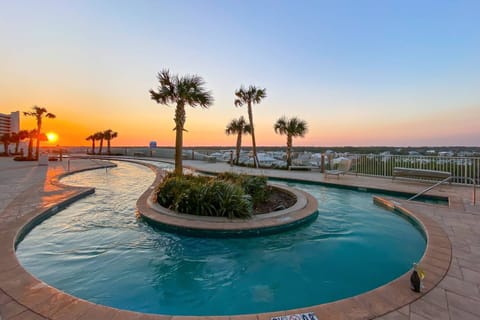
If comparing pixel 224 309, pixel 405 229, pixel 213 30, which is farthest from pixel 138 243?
pixel 213 30

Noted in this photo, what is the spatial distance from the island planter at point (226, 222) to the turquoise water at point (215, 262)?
0.13 metres

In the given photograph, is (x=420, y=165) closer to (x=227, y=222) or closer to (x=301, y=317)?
(x=227, y=222)

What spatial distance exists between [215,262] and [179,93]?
614cm

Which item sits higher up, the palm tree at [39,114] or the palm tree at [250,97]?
the palm tree at [250,97]

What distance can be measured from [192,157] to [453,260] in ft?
68.6

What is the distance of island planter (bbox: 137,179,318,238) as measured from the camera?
382cm

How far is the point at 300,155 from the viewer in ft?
45.7

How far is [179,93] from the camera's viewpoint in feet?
25.0

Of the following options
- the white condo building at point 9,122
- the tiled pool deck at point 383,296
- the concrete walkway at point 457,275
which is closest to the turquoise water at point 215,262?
the tiled pool deck at point 383,296

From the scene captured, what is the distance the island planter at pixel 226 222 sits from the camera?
12.5 ft

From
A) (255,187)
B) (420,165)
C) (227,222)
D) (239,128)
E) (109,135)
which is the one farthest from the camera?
(109,135)

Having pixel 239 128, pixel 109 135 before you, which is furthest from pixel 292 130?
pixel 109 135

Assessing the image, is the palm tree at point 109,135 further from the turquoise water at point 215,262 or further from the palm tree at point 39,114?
the turquoise water at point 215,262

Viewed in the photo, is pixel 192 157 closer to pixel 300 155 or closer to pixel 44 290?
pixel 300 155
